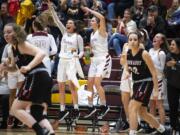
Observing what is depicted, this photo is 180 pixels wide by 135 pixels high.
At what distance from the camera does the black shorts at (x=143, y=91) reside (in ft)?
33.9

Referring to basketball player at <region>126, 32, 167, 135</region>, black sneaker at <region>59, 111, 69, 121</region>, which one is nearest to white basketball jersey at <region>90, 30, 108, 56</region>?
black sneaker at <region>59, 111, 69, 121</region>

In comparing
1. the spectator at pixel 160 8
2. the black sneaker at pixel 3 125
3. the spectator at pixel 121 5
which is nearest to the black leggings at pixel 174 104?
the spectator at pixel 160 8

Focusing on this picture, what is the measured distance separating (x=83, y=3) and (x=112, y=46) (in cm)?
143

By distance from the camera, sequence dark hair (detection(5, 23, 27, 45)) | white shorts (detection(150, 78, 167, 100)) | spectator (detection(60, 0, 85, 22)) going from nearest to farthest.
A: dark hair (detection(5, 23, 27, 45)) → white shorts (detection(150, 78, 167, 100)) → spectator (detection(60, 0, 85, 22))

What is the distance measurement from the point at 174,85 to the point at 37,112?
12.4 feet

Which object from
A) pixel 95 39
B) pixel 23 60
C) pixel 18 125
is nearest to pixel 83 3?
pixel 95 39

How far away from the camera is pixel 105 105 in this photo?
1290 cm

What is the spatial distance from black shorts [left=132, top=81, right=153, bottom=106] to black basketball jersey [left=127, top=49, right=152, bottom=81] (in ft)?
0.39

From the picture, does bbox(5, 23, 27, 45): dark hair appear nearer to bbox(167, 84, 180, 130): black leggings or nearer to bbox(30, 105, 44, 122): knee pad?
bbox(30, 105, 44, 122): knee pad

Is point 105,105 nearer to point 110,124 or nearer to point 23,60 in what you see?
point 110,124

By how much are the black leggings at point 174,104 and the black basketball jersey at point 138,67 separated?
1743 millimetres

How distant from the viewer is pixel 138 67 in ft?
34.5

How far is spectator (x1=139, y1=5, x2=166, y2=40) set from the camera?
14.5m

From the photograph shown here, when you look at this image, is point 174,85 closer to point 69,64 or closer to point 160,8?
point 69,64
